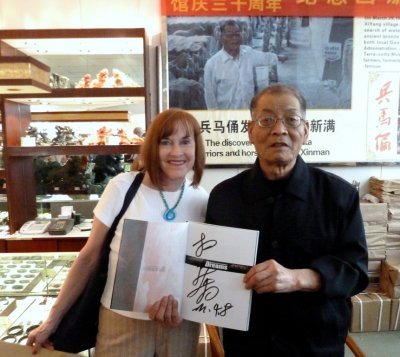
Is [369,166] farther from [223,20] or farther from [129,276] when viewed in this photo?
[129,276]

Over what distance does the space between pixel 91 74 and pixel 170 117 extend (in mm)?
1986

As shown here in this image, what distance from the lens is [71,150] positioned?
9.09 ft

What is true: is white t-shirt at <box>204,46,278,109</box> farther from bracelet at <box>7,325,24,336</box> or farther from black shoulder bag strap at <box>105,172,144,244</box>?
bracelet at <box>7,325,24,336</box>

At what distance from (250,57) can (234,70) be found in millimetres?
167

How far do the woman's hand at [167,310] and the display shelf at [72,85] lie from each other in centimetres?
184

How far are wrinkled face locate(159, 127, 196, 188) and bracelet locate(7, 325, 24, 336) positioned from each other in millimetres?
992

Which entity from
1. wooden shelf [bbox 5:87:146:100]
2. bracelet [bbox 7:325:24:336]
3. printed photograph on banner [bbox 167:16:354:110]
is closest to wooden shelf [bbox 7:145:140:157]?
wooden shelf [bbox 5:87:146:100]

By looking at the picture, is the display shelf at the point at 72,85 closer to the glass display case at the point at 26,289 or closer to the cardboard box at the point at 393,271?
the glass display case at the point at 26,289

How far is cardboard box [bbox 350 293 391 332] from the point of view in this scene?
112 inches

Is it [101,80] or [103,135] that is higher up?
[101,80]

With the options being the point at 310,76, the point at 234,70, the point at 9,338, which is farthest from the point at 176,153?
the point at 310,76

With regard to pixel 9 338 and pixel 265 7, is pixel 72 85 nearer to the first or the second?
pixel 265 7

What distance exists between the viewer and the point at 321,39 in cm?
282

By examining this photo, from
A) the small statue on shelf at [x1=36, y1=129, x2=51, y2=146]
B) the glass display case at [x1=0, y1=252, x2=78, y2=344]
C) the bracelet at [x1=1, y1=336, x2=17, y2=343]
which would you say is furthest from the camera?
the small statue on shelf at [x1=36, y1=129, x2=51, y2=146]
